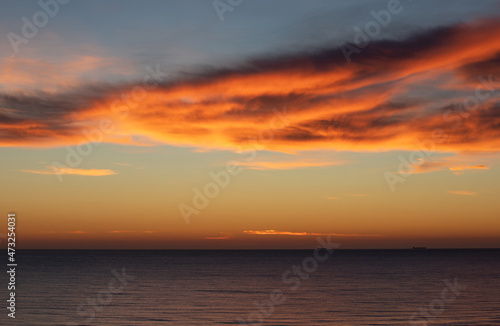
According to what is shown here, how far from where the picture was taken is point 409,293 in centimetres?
7006

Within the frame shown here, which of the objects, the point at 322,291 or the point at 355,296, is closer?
the point at 355,296

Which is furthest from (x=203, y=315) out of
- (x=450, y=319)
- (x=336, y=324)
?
(x=450, y=319)

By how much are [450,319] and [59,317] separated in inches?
1400

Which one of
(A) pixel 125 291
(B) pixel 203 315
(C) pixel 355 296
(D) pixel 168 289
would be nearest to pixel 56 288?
(A) pixel 125 291

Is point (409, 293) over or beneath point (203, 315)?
over

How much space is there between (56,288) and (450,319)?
56.1 m

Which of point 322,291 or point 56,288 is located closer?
point 322,291

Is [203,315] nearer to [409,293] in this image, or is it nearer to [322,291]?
[322,291]

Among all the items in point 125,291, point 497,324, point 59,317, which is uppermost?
point 125,291

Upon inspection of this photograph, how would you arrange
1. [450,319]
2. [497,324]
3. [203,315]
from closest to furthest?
1. [497,324]
2. [450,319]
3. [203,315]

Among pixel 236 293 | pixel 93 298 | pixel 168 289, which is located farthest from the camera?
pixel 168 289

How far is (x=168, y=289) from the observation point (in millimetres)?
76938

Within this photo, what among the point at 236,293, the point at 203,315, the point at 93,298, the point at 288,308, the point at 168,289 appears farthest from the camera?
the point at 168,289

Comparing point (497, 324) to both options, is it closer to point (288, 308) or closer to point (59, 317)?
point (288, 308)
